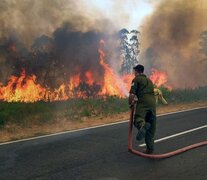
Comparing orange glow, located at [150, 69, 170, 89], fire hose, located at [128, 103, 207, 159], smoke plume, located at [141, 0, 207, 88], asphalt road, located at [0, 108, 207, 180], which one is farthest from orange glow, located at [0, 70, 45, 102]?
smoke plume, located at [141, 0, 207, 88]

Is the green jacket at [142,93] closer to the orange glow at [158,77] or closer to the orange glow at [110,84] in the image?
the orange glow at [110,84]

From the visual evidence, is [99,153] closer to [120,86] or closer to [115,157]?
[115,157]

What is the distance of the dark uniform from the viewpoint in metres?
7.67

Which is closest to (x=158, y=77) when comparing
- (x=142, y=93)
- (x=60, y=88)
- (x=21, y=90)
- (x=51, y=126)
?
(x=60, y=88)

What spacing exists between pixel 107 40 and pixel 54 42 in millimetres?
6032

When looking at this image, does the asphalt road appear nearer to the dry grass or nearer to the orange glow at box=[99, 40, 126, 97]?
the dry grass

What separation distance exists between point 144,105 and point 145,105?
0.03 m

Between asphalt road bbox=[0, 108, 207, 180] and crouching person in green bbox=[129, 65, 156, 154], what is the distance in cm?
51

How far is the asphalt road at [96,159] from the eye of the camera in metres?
6.27

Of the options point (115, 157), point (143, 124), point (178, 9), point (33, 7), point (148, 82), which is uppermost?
point (178, 9)

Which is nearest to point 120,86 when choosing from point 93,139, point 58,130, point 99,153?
point 58,130

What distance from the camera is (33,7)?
30781 millimetres

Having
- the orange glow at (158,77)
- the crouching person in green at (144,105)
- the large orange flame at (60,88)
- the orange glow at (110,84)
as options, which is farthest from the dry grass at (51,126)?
the orange glow at (158,77)

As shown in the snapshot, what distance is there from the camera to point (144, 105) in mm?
7727
